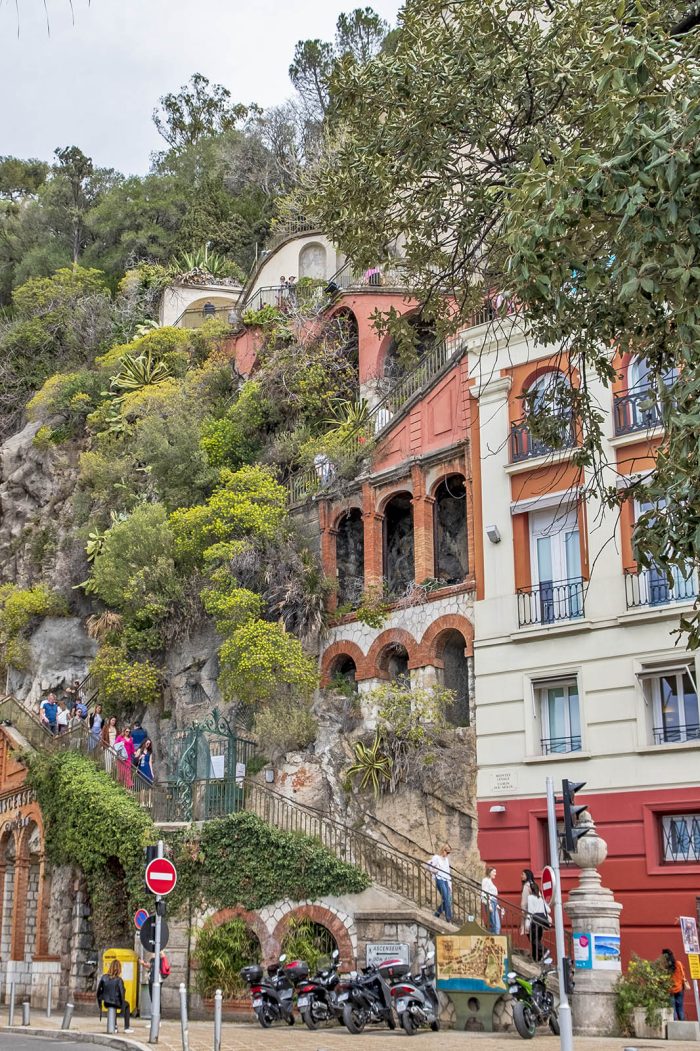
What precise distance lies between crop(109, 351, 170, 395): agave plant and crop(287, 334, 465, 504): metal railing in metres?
10.1

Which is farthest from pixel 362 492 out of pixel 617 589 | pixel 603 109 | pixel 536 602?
pixel 603 109

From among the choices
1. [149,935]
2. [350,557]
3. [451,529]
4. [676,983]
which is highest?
[451,529]

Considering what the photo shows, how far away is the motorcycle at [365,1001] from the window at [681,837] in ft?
17.5

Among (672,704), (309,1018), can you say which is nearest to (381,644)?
(672,704)

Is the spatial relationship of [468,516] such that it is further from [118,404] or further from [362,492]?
[118,404]

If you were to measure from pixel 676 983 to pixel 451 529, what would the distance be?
12.3 metres

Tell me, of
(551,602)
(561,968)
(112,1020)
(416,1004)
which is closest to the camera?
(561,968)

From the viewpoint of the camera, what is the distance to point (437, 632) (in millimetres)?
26219

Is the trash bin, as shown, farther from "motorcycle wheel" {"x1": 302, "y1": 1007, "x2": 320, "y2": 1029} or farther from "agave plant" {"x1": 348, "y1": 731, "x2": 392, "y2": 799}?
"agave plant" {"x1": 348, "y1": 731, "x2": 392, "y2": 799}

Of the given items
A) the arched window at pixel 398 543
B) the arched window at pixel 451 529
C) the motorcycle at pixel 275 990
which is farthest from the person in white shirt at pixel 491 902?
the arched window at pixel 398 543

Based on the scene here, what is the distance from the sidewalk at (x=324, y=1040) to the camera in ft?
54.0

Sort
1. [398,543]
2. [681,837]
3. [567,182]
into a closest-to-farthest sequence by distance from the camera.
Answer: [567,182] → [681,837] → [398,543]

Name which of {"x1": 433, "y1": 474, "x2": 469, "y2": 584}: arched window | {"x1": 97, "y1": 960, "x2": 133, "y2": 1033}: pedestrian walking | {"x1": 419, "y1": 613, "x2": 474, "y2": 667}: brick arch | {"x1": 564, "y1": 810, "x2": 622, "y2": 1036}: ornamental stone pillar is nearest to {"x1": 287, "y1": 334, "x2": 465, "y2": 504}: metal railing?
{"x1": 433, "y1": 474, "x2": 469, "y2": 584}: arched window

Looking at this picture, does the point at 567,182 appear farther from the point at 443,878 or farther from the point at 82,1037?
the point at 82,1037
